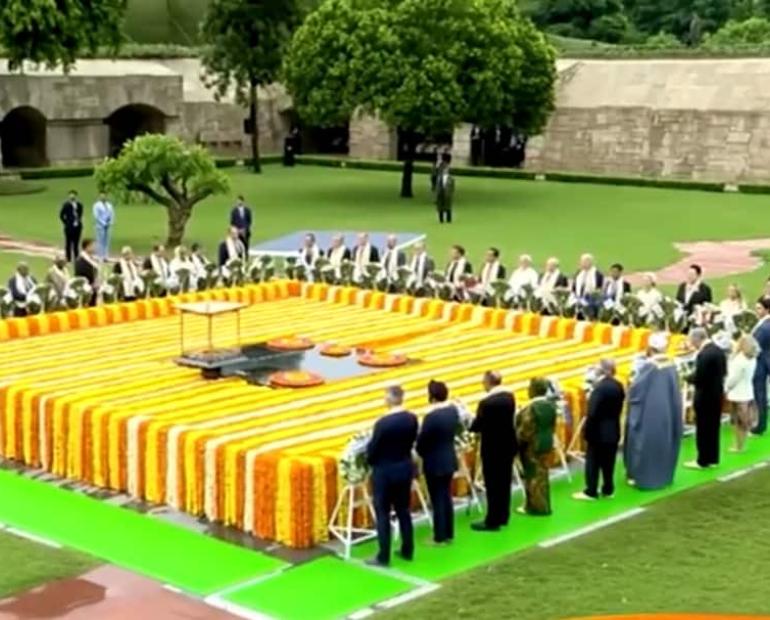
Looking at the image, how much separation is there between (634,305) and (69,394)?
686cm

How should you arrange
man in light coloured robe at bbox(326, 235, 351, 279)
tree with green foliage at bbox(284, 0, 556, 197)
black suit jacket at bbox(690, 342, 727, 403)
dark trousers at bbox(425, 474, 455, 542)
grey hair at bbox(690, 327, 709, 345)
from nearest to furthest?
dark trousers at bbox(425, 474, 455, 542), black suit jacket at bbox(690, 342, 727, 403), grey hair at bbox(690, 327, 709, 345), man in light coloured robe at bbox(326, 235, 351, 279), tree with green foliage at bbox(284, 0, 556, 197)

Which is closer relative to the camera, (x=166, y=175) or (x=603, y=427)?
(x=603, y=427)

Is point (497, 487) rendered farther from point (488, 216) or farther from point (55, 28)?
point (55, 28)

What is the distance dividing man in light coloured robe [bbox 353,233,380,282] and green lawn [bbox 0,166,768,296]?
510 cm

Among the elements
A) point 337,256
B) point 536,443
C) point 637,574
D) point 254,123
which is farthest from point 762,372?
point 254,123

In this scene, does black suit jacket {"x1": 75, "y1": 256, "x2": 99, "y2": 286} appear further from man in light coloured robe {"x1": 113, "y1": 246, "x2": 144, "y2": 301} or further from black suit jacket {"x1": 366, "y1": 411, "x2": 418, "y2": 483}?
black suit jacket {"x1": 366, "y1": 411, "x2": 418, "y2": 483}

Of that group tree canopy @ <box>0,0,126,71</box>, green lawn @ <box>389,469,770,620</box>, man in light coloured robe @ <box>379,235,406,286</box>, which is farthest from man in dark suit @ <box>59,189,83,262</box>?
green lawn @ <box>389,469,770,620</box>

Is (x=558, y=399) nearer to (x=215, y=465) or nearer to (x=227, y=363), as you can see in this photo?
(x=215, y=465)

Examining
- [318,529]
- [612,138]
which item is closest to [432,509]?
[318,529]

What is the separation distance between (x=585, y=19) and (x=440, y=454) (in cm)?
5469

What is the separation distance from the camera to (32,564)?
9773 mm

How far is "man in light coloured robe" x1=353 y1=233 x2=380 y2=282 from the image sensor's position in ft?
61.9

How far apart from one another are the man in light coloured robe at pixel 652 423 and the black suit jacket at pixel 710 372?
1.76 ft

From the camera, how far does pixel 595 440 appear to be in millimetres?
11242
